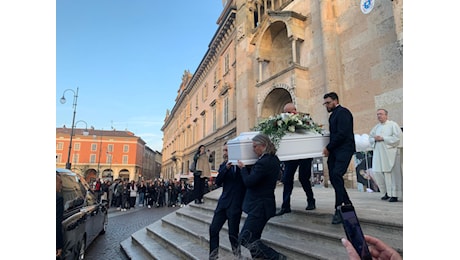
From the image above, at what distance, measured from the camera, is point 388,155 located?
5.41 m

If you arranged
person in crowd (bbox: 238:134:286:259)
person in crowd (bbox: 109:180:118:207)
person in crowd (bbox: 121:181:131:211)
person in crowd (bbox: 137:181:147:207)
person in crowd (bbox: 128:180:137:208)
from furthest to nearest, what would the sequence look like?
person in crowd (bbox: 137:181:147:207) → person in crowd (bbox: 109:180:118:207) → person in crowd (bbox: 128:180:137:208) → person in crowd (bbox: 121:181:131:211) → person in crowd (bbox: 238:134:286:259)

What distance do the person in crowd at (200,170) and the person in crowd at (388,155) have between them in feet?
14.5

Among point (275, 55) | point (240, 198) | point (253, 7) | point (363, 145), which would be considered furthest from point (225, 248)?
point (253, 7)

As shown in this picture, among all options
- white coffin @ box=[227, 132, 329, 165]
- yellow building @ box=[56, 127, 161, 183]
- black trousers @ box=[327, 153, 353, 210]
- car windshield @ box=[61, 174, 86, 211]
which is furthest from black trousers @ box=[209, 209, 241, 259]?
yellow building @ box=[56, 127, 161, 183]

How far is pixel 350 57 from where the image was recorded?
10648mm

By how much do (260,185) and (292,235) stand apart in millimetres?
1230

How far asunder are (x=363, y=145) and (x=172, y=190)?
1432 cm

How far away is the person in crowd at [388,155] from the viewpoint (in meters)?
5.25

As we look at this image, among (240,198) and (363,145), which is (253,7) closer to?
(363,145)

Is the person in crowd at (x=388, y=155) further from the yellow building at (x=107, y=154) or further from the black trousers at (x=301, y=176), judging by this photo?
the yellow building at (x=107, y=154)

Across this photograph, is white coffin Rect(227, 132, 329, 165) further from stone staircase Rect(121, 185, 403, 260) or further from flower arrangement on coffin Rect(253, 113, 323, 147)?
stone staircase Rect(121, 185, 403, 260)

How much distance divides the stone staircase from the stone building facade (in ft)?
19.2

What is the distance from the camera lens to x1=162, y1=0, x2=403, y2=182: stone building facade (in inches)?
364

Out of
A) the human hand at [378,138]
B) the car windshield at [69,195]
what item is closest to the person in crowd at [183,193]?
the car windshield at [69,195]
